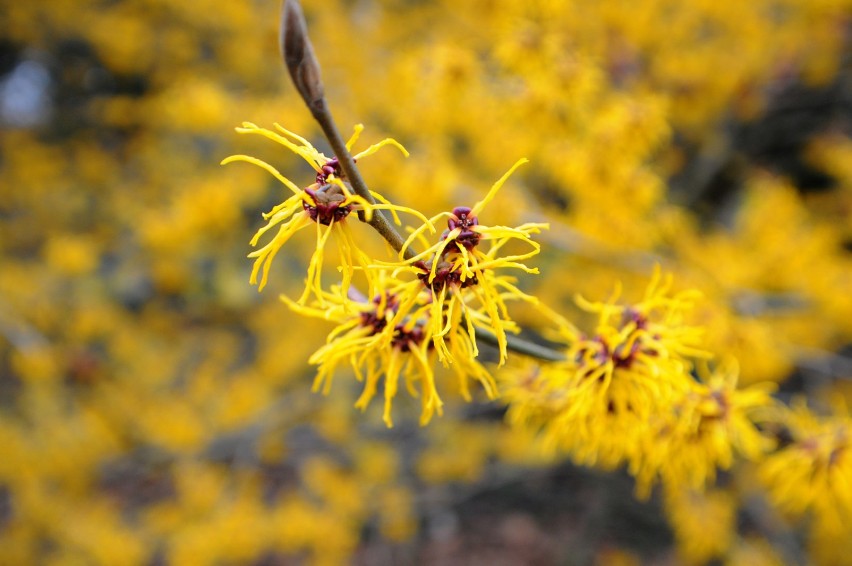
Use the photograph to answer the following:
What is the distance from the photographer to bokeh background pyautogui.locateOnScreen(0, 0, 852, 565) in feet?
8.55

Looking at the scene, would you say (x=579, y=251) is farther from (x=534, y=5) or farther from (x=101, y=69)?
(x=101, y=69)

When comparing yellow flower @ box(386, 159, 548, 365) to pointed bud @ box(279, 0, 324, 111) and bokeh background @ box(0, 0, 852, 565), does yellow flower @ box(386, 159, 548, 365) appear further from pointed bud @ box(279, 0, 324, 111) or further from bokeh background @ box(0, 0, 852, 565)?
bokeh background @ box(0, 0, 852, 565)

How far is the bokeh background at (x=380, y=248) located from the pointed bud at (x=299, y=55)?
171cm

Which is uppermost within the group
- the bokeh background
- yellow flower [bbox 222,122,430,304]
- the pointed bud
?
the bokeh background

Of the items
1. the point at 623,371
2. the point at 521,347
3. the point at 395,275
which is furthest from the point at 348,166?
the point at 623,371

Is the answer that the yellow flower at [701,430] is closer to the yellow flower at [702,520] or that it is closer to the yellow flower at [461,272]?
the yellow flower at [461,272]

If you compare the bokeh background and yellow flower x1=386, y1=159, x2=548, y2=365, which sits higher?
the bokeh background

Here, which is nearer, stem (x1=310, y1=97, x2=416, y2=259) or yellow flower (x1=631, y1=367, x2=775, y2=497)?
stem (x1=310, y1=97, x2=416, y2=259)

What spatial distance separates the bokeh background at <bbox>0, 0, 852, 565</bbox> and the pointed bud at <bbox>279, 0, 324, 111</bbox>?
67.5 inches

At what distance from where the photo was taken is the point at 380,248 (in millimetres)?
3633


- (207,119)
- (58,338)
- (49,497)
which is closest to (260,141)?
(207,119)

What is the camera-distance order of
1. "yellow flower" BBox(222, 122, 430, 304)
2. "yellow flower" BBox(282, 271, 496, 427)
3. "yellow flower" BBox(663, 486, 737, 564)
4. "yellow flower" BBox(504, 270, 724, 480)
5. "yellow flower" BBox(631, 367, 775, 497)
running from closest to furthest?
"yellow flower" BBox(222, 122, 430, 304), "yellow flower" BBox(282, 271, 496, 427), "yellow flower" BBox(504, 270, 724, 480), "yellow flower" BBox(631, 367, 775, 497), "yellow flower" BBox(663, 486, 737, 564)

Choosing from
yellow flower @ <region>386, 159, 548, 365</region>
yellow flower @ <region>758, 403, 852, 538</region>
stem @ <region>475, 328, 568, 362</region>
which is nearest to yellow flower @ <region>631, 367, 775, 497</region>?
yellow flower @ <region>758, 403, 852, 538</region>

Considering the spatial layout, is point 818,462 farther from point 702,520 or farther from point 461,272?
point 702,520
